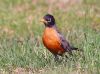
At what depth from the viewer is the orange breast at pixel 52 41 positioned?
34.8ft

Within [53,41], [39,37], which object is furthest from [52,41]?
[39,37]

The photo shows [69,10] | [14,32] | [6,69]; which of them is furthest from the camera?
[69,10]

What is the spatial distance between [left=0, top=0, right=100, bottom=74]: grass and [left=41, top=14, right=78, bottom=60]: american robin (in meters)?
0.17

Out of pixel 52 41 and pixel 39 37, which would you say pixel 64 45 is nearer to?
pixel 52 41

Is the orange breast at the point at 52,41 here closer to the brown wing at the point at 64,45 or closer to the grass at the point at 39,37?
the brown wing at the point at 64,45

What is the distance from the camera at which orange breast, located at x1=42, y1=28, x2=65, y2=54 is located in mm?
10617

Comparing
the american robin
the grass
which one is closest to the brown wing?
the american robin

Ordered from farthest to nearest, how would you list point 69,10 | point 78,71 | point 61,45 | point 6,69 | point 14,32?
point 69,10
point 14,32
point 61,45
point 6,69
point 78,71

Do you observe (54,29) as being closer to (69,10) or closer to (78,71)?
(78,71)

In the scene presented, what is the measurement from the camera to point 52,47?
34.9 feet

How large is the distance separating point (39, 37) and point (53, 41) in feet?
11.1

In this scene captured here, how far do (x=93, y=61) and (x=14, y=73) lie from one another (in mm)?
1427

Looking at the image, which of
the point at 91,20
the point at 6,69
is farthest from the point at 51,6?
the point at 6,69

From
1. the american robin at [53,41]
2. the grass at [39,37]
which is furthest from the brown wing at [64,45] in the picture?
the grass at [39,37]
